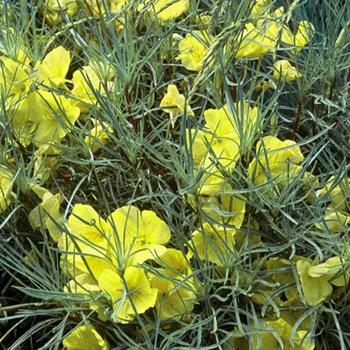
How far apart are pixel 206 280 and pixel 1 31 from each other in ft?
1.76

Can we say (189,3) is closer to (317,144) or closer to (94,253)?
(317,144)

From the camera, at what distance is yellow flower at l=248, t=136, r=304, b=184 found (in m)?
1.26

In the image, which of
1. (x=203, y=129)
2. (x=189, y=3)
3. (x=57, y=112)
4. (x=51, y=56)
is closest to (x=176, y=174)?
(x=203, y=129)

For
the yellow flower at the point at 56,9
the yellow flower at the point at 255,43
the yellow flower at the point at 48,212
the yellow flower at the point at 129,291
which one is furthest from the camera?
the yellow flower at the point at 56,9

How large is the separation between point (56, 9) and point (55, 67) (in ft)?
0.89

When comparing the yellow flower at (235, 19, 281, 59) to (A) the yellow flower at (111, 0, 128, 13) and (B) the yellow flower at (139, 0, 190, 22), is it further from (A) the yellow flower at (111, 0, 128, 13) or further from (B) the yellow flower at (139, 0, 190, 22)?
(A) the yellow flower at (111, 0, 128, 13)

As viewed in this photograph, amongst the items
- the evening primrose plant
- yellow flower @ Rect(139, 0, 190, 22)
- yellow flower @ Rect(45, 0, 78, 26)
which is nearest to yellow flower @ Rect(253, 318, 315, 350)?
the evening primrose plant

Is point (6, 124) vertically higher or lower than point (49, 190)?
higher

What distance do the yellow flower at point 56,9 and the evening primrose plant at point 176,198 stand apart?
6.4 inches

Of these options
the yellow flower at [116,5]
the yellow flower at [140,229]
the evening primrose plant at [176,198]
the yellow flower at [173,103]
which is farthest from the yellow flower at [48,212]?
the yellow flower at [116,5]

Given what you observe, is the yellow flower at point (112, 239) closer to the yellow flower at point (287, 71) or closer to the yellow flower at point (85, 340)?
the yellow flower at point (85, 340)

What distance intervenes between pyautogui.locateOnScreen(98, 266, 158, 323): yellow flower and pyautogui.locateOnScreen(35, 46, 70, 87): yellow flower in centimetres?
37

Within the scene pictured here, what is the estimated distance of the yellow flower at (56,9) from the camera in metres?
1.69

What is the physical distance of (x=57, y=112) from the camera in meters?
1.39
